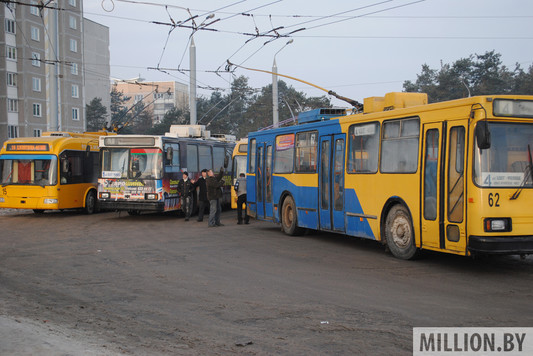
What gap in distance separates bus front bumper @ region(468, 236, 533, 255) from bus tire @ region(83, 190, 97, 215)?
694 inches

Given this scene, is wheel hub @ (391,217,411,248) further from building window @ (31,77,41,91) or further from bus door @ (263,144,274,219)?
building window @ (31,77,41,91)

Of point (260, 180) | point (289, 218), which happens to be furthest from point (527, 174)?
point (260, 180)

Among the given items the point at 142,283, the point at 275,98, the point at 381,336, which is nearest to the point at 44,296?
the point at 142,283

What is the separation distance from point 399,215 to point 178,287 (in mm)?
4651

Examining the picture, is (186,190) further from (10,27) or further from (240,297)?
(10,27)

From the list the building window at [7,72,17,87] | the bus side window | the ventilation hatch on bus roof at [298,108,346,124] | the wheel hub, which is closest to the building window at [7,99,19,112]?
the building window at [7,72,17,87]

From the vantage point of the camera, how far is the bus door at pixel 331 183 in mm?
13609

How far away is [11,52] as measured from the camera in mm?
59469

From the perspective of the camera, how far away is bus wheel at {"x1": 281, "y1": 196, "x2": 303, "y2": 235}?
52.0 ft

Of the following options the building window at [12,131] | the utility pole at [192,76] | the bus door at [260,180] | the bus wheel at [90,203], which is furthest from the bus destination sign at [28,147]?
the building window at [12,131]

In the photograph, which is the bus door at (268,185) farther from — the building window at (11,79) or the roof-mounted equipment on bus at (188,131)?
the building window at (11,79)

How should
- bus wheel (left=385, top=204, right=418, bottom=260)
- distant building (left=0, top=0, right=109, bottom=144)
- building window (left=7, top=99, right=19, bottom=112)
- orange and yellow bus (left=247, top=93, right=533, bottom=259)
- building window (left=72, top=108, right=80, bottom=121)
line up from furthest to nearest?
1. building window (left=72, top=108, right=80, bottom=121)
2. building window (left=7, top=99, right=19, bottom=112)
3. distant building (left=0, top=0, right=109, bottom=144)
4. bus wheel (left=385, top=204, right=418, bottom=260)
5. orange and yellow bus (left=247, top=93, right=533, bottom=259)

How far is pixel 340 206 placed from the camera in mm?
13586

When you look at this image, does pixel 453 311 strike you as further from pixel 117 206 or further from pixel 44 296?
pixel 117 206
